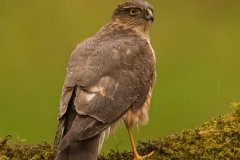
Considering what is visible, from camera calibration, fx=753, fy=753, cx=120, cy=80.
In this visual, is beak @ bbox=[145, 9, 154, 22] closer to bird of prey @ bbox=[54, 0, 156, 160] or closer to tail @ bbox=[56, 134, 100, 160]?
bird of prey @ bbox=[54, 0, 156, 160]

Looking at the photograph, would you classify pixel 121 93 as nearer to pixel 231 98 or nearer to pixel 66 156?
pixel 66 156

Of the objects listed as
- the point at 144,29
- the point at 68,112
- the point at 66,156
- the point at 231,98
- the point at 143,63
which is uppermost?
the point at 231,98

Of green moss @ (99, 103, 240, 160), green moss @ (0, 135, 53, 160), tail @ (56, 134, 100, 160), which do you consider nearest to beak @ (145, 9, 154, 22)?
green moss @ (99, 103, 240, 160)

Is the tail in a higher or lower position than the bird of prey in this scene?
lower

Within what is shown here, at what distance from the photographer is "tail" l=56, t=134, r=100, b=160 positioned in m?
7.46

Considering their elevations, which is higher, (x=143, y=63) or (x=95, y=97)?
(x=143, y=63)

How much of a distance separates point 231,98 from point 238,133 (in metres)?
6.99

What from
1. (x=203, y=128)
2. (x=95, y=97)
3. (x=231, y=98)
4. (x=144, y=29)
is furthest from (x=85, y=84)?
(x=231, y=98)

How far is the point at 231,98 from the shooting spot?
14719 millimetres

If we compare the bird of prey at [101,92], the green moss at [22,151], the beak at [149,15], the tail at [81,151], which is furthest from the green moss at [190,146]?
the beak at [149,15]

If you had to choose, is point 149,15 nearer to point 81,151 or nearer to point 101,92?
point 101,92

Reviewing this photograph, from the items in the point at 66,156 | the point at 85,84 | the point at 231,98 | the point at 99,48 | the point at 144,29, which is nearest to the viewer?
the point at 66,156

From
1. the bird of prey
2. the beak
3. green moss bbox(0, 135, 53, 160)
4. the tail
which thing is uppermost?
the beak

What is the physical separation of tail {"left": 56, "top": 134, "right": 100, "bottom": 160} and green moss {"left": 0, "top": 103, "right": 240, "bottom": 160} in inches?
17.8
